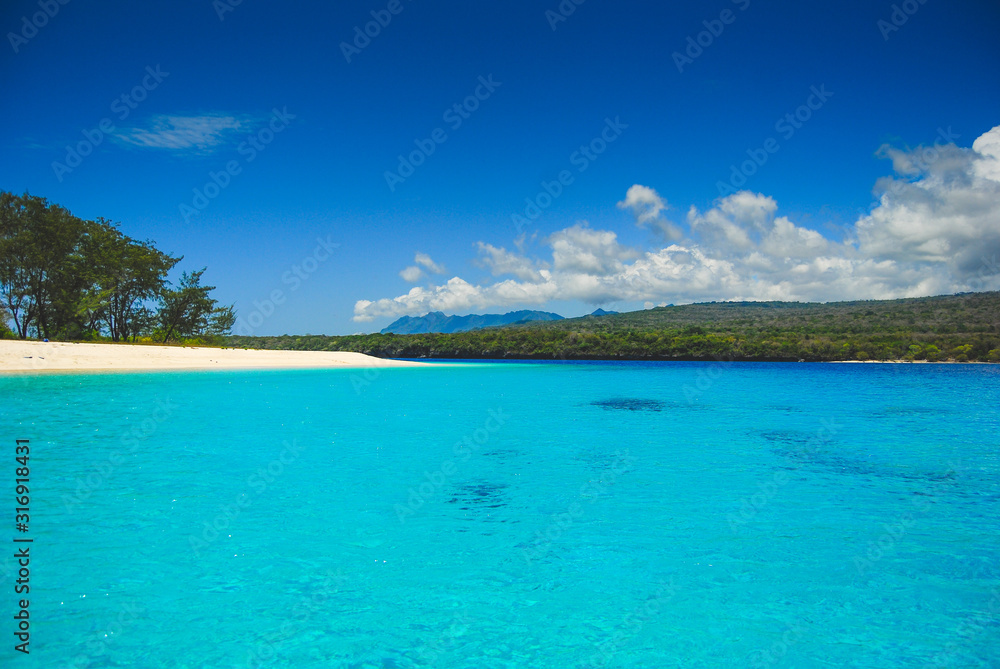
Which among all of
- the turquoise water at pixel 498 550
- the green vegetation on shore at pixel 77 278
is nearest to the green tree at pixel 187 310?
the green vegetation on shore at pixel 77 278

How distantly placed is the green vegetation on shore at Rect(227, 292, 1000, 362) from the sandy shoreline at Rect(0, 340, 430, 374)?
25.4 metres

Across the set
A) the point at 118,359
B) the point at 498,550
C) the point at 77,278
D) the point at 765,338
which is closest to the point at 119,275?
the point at 77,278

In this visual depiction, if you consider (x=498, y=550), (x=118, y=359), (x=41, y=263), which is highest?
(x=41, y=263)

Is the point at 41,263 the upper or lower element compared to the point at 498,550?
upper

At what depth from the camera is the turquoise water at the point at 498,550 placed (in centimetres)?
546

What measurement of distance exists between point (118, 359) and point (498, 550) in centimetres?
4827

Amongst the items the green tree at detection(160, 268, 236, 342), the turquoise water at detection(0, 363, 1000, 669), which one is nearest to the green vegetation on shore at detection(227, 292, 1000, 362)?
the green tree at detection(160, 268, 236, 342)

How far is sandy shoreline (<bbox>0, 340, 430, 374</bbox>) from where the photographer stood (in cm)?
3828

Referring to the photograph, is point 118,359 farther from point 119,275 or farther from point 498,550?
point 498,550

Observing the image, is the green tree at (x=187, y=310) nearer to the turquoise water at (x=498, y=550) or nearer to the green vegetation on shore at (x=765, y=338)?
the green vegetation on shore at (x=765, y=338)

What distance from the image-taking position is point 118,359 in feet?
145

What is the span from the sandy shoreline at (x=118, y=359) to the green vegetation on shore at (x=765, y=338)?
25.4 metres

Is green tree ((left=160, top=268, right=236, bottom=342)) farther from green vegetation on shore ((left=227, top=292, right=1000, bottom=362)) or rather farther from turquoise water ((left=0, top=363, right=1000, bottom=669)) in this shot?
turquoise water ((left=0, top=363, right=1000, bottom=669))

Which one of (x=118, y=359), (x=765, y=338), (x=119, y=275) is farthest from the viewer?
(x=765, y=338)
